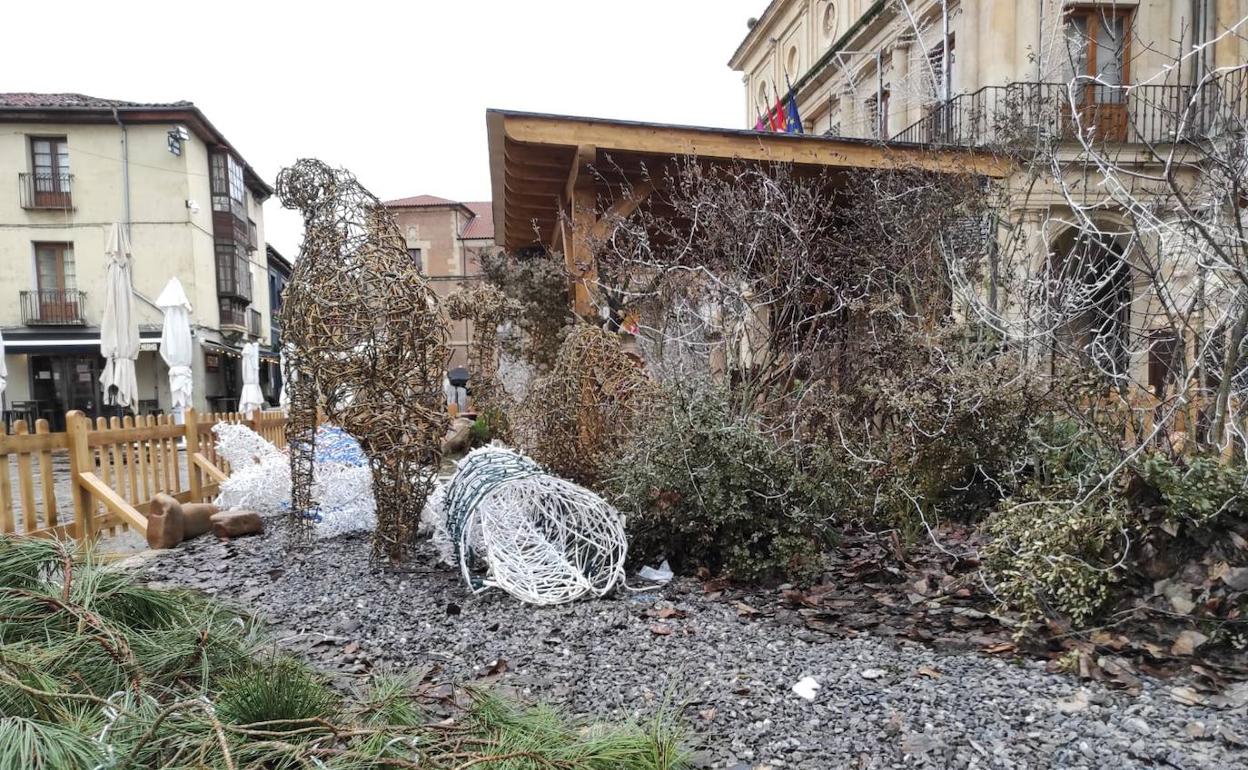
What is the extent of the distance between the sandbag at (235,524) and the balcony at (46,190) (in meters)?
22.0

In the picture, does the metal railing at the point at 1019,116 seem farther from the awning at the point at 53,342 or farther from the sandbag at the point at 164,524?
the awning at the point at 53,342

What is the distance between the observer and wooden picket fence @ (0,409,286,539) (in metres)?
5.16

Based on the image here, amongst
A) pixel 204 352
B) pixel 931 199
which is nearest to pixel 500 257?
pixel 931 199

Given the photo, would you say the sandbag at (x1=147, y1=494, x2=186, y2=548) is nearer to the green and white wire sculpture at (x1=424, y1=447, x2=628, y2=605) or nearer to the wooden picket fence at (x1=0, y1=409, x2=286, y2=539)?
the wooden picket fence at (x1=0, y1=409, x2=286, y2=539)

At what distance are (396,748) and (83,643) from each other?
4.00 ft

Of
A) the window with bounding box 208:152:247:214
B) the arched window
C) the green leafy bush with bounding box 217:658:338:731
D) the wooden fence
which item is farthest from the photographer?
the window with bounding box 208:152:247:214

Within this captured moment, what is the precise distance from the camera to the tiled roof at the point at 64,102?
21344mm

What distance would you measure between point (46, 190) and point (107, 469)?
2140 cm

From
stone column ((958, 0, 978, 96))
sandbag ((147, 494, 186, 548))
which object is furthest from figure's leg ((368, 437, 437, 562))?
stone column ((958, 0, 978, 96))

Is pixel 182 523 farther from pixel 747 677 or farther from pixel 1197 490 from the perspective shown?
pixel 1197 490

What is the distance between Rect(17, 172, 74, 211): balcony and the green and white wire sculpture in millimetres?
23940

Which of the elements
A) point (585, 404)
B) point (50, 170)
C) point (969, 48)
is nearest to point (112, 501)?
point (585, 404)

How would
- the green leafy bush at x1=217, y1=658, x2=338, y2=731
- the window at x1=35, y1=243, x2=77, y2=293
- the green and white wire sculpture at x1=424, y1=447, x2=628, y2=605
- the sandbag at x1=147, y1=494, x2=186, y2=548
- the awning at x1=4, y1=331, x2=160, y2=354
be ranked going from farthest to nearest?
1. the window at x1=35, y1=243, x2=77, y2=293
2. the awning at x1=4, y1=331, x2=160, y2=354
3. the sandbag at x1=147, y1=494, x2=186, y2=548
4. the green and white wire sculpture at x1=424, y1=447, x2=628, y2=605
5. the green leafy bush at x1=217, y1=658, x2=338, y2=731

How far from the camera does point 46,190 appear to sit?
21859 mm
